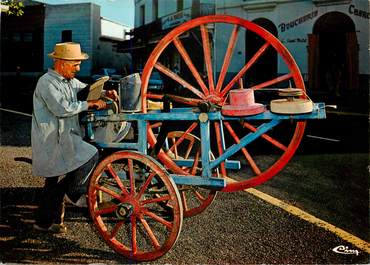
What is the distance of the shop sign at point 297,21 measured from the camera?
18.1 m

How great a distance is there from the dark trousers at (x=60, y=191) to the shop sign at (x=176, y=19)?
1882 centimetres

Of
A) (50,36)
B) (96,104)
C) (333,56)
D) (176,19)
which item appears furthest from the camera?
(50,36)

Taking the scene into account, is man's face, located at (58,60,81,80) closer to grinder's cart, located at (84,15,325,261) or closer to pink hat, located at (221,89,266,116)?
grinder's cart, located at (84,15,325,261)

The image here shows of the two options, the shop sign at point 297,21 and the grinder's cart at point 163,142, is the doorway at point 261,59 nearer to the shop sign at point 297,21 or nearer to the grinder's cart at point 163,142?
the shop sign at point 297,21

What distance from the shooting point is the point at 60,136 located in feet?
10.7

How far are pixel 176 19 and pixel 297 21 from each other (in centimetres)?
714

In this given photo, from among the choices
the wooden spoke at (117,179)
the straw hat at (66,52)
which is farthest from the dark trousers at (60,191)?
the straw hat at (66,52)

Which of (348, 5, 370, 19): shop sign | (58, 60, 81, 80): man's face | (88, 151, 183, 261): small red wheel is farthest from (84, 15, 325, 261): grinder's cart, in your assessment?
(348, 5, 370, 19): shop sign

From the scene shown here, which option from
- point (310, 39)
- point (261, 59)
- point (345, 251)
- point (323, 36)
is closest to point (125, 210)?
point (345, 251)

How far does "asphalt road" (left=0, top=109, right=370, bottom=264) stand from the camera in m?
3.03

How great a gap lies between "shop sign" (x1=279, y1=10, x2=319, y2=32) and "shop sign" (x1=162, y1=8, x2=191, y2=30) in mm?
5340

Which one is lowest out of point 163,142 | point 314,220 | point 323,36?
point 314,220

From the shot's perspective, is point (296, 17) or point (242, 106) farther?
point (296, 17)

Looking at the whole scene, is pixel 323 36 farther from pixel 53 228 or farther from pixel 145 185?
pixel 53 228
